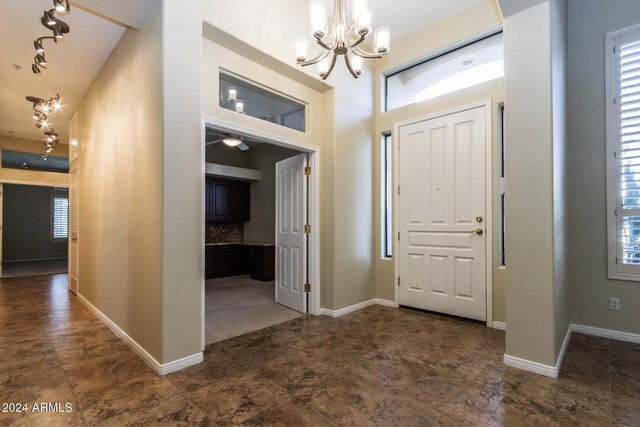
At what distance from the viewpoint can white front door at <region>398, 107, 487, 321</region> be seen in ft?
11.7

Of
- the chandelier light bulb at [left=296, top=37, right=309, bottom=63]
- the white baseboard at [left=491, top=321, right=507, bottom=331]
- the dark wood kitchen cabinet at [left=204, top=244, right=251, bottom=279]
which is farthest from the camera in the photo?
the dark wood kitchen cabinet at [left=204, top=244, right=251, bottom=279]

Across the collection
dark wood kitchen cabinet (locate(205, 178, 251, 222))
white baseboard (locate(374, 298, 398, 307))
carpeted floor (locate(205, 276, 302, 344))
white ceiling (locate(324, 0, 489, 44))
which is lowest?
carpeted floor (locate(205, 276, 302, 344))

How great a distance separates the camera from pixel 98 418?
185 centimetres

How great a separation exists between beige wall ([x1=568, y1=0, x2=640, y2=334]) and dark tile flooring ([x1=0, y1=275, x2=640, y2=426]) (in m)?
0.36

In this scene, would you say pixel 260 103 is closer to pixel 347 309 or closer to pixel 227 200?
pixel 347 309

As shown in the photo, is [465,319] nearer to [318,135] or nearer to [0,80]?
[318,135]

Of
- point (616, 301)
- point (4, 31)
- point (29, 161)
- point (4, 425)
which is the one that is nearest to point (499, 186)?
point (616, 301)

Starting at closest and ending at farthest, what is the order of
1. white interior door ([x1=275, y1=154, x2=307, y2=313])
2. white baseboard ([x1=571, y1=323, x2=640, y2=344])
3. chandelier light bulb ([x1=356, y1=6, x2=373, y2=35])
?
1. chandelier light bulb ([x1=356, y1=6, x2=373, y2=35])
2. white baseboard ([x1=571, y1=323, x2=640, y2=344])
3. white interior door ([x1=275, y1=154, x2=307, y2=313])

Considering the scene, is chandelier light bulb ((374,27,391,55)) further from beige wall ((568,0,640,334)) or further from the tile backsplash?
the tile backsplash

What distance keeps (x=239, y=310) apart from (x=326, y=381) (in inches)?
89.3

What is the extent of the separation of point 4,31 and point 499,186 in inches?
222

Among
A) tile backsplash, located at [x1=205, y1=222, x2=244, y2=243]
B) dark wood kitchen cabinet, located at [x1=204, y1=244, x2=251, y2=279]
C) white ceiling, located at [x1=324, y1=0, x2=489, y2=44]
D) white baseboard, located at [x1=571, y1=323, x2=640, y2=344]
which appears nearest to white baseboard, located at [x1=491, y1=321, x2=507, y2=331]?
white baseboard, located at [x1=571, y1=323, x2=640, y2=344]

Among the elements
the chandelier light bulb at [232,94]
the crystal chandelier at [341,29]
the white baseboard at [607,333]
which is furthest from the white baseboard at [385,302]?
the chandelier light bulb at [232,94]

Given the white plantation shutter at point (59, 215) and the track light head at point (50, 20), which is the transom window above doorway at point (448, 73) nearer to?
the track light head at point (50, 20)
